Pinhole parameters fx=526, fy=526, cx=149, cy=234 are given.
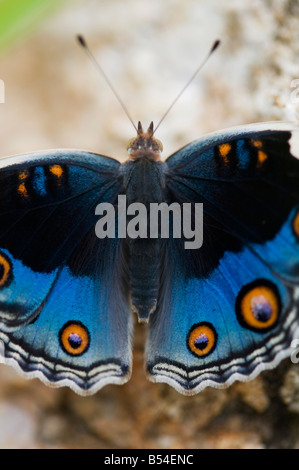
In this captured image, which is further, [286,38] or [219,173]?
[286,38]

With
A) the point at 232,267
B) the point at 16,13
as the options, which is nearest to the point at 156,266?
the point at 232,267

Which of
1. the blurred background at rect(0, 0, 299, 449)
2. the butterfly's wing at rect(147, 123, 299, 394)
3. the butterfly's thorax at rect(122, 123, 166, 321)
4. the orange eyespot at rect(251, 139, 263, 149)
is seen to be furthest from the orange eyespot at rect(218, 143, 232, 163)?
the blurred background at rect(0, 0, 299, 449)

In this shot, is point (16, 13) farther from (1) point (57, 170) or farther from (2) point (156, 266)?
(2) point (156, 266)

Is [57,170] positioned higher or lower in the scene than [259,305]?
higher

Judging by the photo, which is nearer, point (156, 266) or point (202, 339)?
point (202, 339)

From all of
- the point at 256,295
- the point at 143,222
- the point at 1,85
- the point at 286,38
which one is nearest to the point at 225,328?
the point at 256,295

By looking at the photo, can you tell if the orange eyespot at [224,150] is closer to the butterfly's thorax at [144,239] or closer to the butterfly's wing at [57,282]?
the butterfly's thorax at [144,239]
